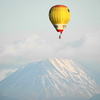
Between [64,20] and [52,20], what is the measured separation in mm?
4167

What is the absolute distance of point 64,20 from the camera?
12938 cm

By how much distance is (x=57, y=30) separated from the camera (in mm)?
129625

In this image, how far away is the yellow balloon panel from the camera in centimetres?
12812

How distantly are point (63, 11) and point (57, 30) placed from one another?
6.91 metres

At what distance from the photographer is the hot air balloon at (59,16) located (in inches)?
5044

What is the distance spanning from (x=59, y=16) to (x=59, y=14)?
709mm

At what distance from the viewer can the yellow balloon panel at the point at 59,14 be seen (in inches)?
5044

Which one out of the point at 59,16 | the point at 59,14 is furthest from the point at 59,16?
the point at 59,14

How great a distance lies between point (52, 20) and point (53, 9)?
3.81 metres

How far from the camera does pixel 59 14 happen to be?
12788 centimetres

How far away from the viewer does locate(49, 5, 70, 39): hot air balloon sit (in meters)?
128

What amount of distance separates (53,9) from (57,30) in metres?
7.39

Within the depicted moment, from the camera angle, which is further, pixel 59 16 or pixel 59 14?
pixel 59 16

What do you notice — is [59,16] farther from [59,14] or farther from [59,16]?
[59,14]
